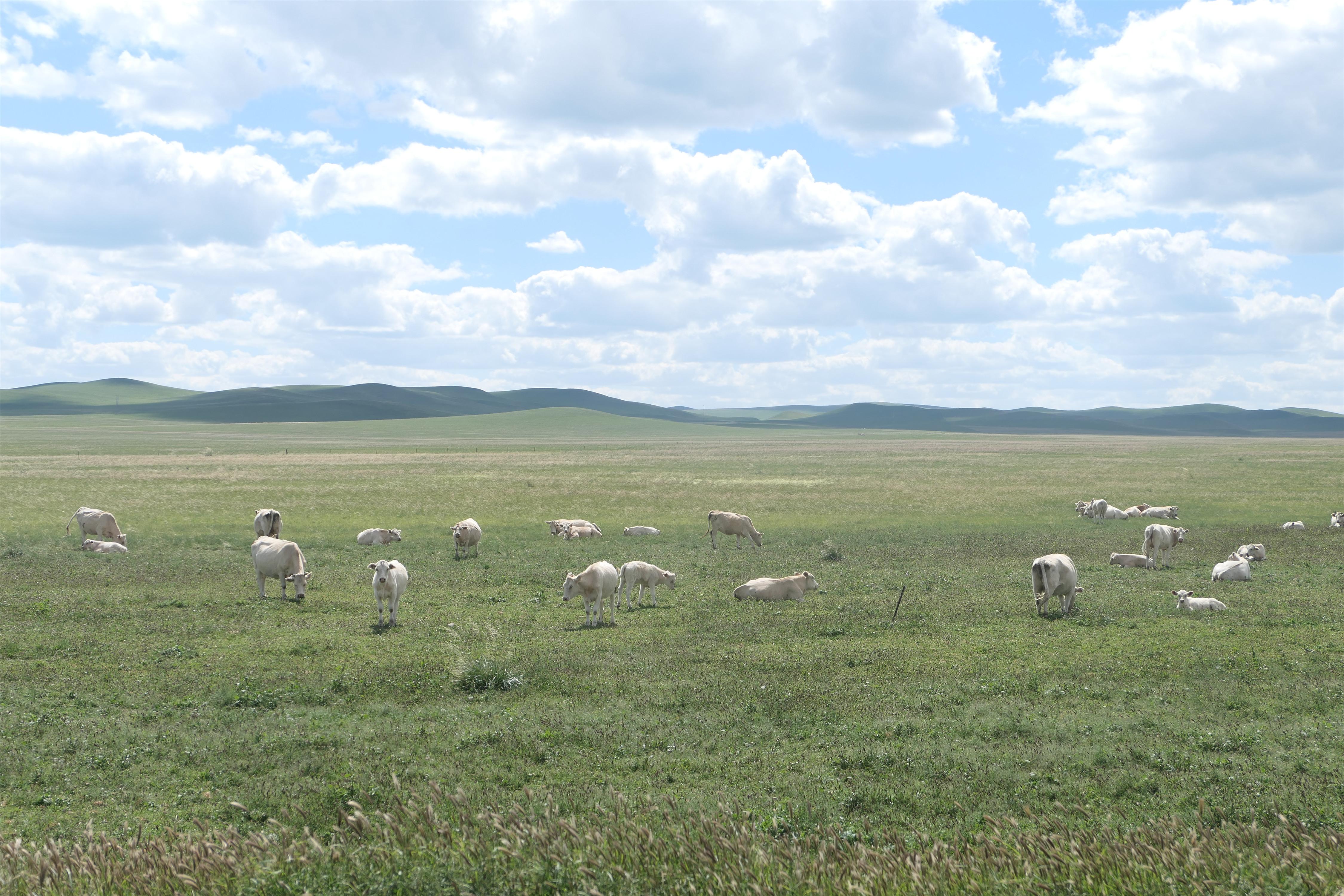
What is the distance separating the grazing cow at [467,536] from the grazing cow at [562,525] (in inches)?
196

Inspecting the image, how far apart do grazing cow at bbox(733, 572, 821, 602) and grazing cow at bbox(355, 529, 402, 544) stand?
55.0 feet

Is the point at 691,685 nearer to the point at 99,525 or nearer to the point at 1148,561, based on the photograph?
the point at 1148,561

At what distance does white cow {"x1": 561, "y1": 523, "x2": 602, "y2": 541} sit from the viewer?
1388 inches

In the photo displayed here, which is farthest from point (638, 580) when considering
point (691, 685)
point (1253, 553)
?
point (1253, 553)

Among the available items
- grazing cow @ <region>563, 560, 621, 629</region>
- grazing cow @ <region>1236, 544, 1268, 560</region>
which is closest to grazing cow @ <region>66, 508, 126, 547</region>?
grazing cow @ <region>563, 560, 621, 629</region>

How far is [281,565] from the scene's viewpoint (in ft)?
71.6

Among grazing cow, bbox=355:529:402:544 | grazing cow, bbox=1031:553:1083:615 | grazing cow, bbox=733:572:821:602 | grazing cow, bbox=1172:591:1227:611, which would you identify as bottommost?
grazing cow, bbox=355:529:402:544

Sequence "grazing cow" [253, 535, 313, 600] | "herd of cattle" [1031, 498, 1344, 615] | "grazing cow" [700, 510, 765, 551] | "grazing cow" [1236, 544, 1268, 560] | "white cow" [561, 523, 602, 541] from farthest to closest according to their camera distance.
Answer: "white cow" [561, 523, 602, 541] < "grazing cow" [700, 510, 765, 551] < "grazing cow" [1236, 544, 1268, 560] < "grazing cow" [253, 535, 313, 600] < "herd of cattle" [1031, 498, 1344, 615]

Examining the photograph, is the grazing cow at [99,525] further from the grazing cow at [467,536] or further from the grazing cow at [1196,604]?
the grazing cow at [1196,604]

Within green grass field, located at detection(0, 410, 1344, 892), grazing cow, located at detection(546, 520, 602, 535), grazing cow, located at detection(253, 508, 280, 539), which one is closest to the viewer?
green grass field, located at detection(0, 410, 1344, 892)

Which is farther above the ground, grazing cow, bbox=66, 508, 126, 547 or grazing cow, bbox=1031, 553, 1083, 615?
grazing cow, bbox=1031, 553, 1083, 615

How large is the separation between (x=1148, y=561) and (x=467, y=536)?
21.7 meters

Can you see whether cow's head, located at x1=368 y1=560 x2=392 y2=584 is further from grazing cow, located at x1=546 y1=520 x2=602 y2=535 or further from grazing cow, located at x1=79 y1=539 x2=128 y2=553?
grazing cow, located at x1=546 y1=520 x2=602 y2=535

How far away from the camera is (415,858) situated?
20.8 ft
